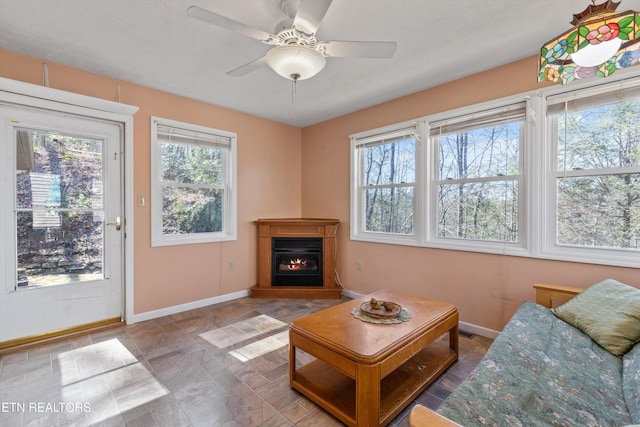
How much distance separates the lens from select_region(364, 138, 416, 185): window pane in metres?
3.40

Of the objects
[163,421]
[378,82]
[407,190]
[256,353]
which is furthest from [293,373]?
[378,82]

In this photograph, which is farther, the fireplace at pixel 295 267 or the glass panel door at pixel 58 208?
the fireplace at pixel 295 267

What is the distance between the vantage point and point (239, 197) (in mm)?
3881

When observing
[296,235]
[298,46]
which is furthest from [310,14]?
[296,235]

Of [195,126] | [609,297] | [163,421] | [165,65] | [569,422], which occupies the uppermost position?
[165,65]

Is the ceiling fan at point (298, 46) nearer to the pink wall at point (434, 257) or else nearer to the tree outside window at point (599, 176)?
the pink wall at point (434, 257)

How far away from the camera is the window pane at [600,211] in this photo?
2.12 metres

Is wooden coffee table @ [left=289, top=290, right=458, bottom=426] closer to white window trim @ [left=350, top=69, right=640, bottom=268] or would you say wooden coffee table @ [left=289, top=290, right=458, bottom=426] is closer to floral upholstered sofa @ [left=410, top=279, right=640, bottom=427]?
floral upholstered sofa @ [left=410, top=279, right=640, bottom=427]

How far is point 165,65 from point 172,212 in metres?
1.59

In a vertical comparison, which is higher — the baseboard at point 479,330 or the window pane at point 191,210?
the window pane at point 191,210

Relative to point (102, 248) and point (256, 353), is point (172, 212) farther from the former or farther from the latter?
point (256, 353)

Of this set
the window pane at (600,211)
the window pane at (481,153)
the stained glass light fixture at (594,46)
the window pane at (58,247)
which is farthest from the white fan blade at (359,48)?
the window pane at (58,247)

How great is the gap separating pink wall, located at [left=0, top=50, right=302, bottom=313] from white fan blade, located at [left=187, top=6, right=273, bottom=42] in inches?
80.0

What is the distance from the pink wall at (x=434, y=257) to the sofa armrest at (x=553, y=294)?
0.26 metres
